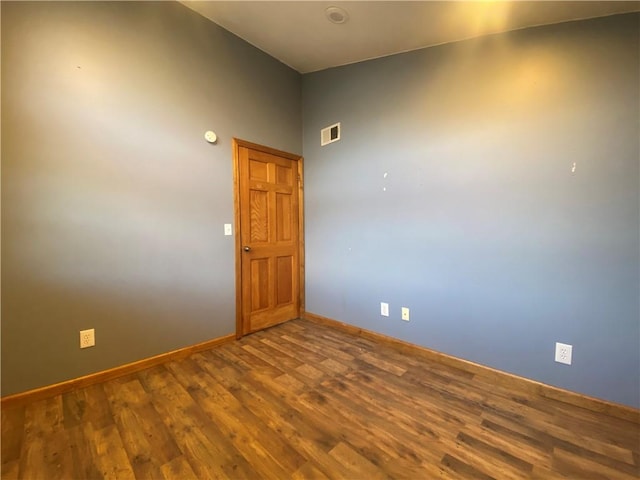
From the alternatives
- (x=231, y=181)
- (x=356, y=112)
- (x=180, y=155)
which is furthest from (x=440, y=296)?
(x=180, y=155)

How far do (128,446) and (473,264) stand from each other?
2.37 m

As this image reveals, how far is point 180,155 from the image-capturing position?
7.35 ft

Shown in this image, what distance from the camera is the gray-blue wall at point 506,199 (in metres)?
1.56

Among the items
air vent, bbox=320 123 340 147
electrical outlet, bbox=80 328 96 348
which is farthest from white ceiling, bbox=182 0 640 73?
electrical outlet, bbox=80 328 96 348

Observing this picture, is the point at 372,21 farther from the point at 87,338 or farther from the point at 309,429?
the point at 87,338

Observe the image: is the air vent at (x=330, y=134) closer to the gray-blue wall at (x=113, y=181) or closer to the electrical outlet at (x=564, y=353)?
the gray-blue wall at (x=113, y=181)

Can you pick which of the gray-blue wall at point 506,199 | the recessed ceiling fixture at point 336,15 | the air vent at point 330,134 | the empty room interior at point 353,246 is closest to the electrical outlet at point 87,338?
the empty room interior at point 353,246

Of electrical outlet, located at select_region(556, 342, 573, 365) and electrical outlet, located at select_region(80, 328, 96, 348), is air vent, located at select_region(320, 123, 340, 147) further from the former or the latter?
electrical outlet, located at select_region(80, 328, 96, 348)

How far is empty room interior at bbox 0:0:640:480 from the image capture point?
142cm

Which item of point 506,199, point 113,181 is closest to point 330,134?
point 506,199

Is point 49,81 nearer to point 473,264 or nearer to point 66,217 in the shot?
point 66,217

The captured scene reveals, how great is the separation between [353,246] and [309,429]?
167 cm

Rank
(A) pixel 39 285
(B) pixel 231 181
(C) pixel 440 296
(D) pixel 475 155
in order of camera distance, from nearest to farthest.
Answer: (A) pixel 39 285 → (D) pixel 475 155 → (C) pixel 440 296 → (B) pixel 231 181

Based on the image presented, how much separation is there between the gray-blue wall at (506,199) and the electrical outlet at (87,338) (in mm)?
2111
